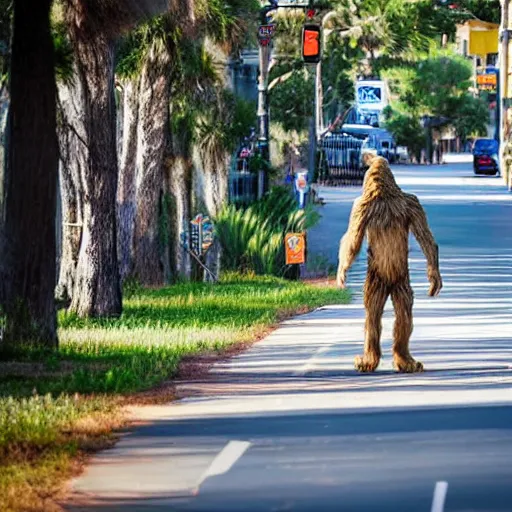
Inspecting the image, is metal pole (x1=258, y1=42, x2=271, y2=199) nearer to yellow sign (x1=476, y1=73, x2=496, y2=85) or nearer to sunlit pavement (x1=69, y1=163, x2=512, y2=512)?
sunlit pavement (x1=69, y1=163, x2=512, y2=512)

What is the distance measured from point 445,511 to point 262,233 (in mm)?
25470

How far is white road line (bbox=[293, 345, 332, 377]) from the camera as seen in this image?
17891 millimetres

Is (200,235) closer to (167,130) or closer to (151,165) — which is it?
(151,165)

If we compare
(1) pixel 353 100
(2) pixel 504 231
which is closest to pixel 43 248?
(2) pixel 504 231

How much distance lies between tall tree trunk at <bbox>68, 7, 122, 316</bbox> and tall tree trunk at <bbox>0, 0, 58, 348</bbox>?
19.5ft

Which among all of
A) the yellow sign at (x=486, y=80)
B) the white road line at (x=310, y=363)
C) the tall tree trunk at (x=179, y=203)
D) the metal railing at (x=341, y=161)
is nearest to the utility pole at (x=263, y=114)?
the tall tree trunk at (x=179, y=203)

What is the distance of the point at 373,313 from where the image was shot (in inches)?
681

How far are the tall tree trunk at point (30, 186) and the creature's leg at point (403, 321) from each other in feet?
13.5

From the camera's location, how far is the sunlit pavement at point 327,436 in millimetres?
10914

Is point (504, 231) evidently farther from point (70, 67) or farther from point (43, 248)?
point (43, 248)

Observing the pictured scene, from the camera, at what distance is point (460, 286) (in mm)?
32188

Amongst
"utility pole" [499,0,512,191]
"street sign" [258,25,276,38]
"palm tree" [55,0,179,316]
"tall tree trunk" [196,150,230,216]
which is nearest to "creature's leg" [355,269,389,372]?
"palm tree" [55,0,179,316]

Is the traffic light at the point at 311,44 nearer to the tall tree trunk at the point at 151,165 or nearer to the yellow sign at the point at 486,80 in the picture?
the tall tree trunk at the point at 151,165

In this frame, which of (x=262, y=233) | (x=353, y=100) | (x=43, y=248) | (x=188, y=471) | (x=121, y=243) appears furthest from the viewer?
(x=353, y=100)
